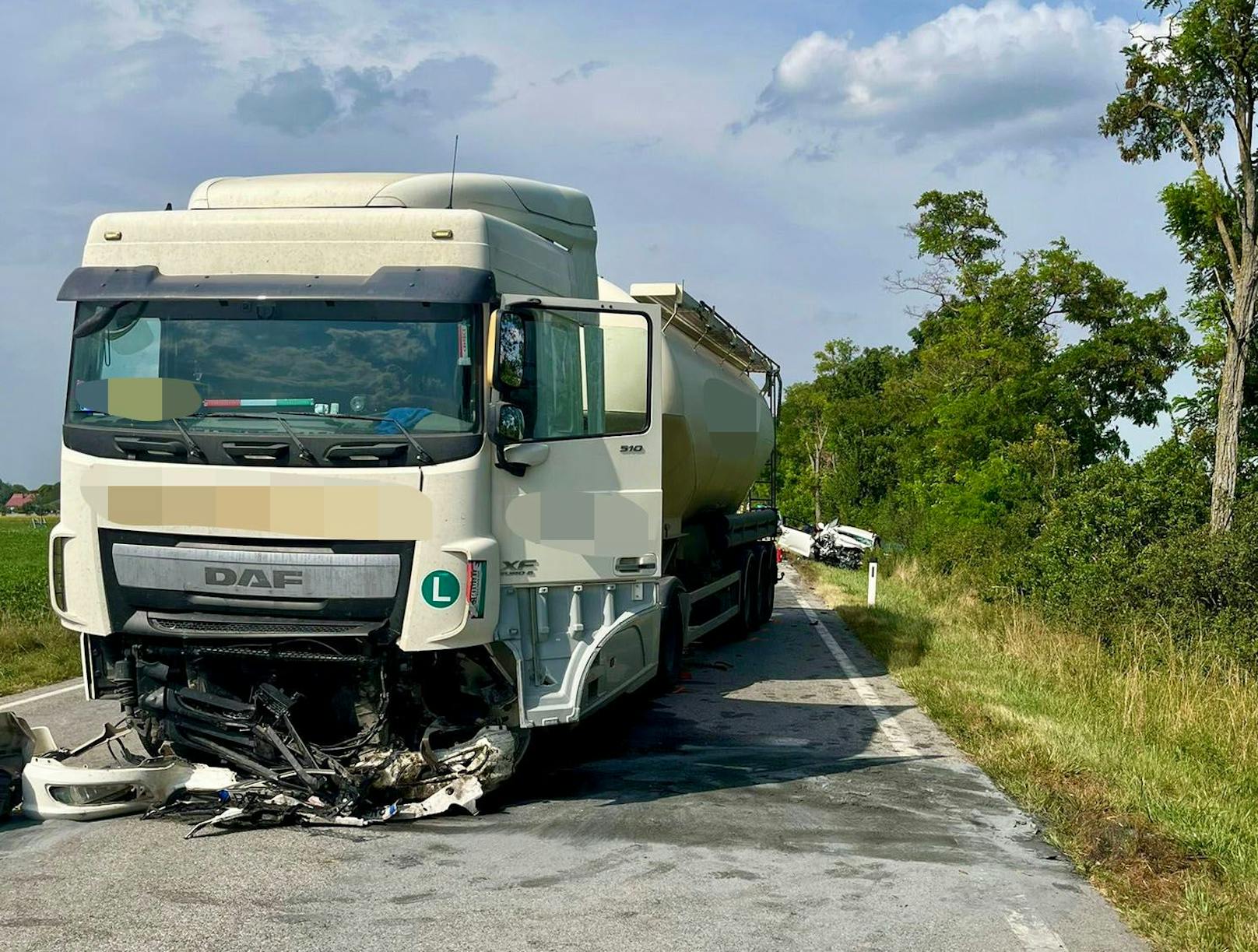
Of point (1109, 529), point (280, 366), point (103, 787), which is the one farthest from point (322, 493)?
point (1109, 529)

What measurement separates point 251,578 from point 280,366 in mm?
1158

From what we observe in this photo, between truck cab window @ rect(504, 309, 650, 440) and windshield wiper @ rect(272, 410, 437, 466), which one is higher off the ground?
truck cab window @ rect(504, 309, 650, 440)

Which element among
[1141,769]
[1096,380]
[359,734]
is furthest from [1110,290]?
[359,734]

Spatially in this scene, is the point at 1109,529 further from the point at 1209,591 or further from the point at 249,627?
the point at 249,627

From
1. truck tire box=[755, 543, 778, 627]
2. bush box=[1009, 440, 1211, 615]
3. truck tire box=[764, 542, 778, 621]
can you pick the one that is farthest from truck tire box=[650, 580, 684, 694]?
bush box=[1009, 440, 1211, 615]

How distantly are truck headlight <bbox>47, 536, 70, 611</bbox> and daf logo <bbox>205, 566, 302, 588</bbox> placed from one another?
0.88 m

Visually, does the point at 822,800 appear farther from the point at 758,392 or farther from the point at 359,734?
the point at 758,392

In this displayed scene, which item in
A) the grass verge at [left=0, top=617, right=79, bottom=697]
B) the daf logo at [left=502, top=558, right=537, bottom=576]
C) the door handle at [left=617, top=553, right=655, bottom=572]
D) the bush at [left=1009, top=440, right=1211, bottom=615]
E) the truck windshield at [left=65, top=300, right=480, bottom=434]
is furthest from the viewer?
the bush at [left=1009, top=440, right=1211, bottom=615]

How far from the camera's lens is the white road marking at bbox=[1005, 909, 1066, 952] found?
5.20 meters

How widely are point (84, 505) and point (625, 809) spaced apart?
344 cm

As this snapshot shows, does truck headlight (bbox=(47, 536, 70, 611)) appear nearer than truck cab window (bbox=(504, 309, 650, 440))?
Yes

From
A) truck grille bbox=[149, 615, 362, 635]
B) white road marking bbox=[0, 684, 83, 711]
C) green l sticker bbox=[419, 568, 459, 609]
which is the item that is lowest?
white road marking bbox=[0, 684, 83, 711]

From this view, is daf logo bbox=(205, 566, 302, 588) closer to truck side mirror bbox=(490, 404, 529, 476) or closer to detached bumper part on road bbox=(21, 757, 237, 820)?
detached bumper part on road bbox=(21, 757, 237, 820)

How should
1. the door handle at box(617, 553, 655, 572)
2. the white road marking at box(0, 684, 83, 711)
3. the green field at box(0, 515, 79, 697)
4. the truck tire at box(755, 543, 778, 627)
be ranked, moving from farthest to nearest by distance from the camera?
1. the truck tire at box(755, 543, 778, 627)
2. the green field at box(0, 515, 79, 697)
3. the white road marking at box(0, 684, 83, 711)
4. the door handle at box(617, 553, 655, 572)
